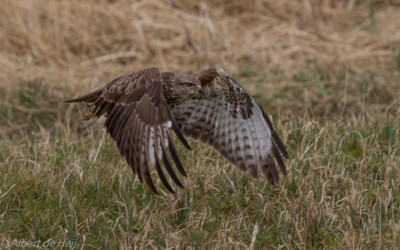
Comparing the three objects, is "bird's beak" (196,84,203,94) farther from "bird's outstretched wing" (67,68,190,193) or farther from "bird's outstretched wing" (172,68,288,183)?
"bird's outstretched wing" (67,68,190,193)

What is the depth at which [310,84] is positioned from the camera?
848cm

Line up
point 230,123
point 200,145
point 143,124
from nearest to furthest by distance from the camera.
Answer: point 143,124
point 230,123
point 200,145

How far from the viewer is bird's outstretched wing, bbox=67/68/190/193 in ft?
14.0

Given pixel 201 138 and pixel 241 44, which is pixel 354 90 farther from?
pixel 201 138

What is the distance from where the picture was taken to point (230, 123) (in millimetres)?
5637

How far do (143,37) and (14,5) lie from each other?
5.89 ft

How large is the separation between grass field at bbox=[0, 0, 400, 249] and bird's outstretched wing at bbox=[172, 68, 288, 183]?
0.15 meters

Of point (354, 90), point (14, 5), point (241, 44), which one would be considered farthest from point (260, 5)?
point (14, 5)

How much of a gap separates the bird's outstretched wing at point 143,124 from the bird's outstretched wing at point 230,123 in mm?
937

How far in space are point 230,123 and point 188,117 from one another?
35 centimetres

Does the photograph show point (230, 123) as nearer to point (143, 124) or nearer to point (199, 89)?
point (199, 89)

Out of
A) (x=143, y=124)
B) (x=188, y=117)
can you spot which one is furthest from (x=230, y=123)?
(x=143, y=124)

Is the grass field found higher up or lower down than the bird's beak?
lower down

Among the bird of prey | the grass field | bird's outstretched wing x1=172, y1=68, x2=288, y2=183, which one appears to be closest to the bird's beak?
the bird of prey
